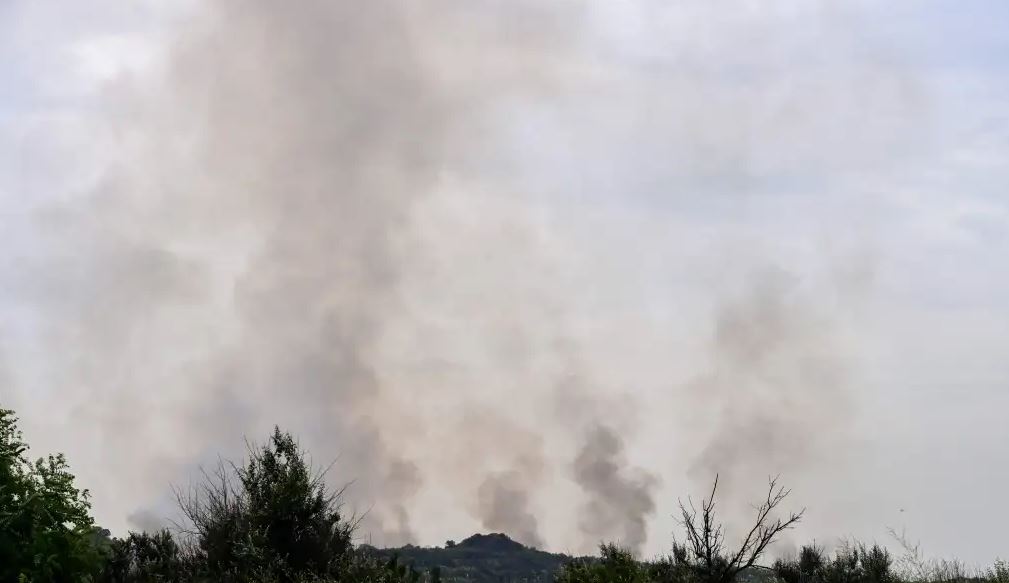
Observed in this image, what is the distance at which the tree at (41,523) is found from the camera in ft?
99.8

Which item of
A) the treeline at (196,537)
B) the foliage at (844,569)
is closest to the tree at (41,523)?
the treeline at (196,537)

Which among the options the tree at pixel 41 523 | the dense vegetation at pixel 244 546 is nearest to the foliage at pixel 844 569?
the dense vegetation at pixel 244 546

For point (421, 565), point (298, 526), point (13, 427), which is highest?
point (421, 565)

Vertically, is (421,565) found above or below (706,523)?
above

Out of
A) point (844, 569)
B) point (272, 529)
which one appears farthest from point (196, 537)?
point (844, 569)

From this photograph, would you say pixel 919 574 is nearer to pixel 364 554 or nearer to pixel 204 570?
pixel 364 554

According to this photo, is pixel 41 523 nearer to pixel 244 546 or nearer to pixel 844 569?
pixel 244 546

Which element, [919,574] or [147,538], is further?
[919,574]

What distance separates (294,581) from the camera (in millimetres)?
26953

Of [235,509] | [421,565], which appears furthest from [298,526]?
[421,565]

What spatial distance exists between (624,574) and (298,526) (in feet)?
31.6

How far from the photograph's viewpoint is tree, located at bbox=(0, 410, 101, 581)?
30.4m

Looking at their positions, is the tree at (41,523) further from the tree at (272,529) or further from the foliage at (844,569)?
the foliage at (844,569)

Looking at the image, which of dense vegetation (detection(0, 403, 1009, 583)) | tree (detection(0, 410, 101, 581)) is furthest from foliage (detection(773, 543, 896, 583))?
tree (detection(0, 410, 101, 581))
